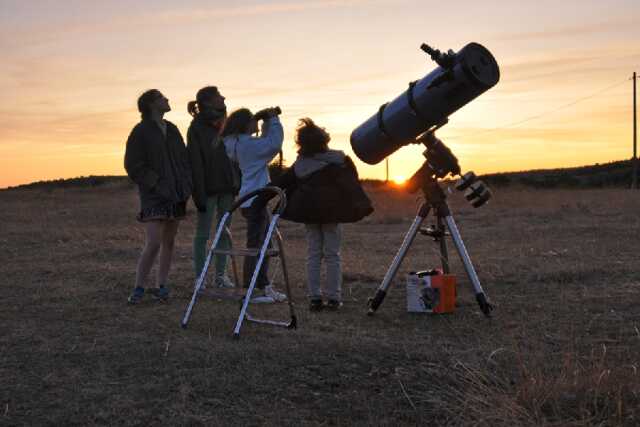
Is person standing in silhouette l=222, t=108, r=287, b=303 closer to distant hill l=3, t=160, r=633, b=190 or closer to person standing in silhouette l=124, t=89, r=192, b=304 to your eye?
person standing in silhouette l=124, t=89, r=192, b=304

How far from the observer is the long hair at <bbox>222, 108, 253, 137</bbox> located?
8227 mm

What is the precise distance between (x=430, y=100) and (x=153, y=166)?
9.30 feet

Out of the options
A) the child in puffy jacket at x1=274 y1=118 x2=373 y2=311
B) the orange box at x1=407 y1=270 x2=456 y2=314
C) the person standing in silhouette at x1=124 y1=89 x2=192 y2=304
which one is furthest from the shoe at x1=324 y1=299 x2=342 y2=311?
the person standing in silhouette at x1=124 y1=89 x2=192 y2=304

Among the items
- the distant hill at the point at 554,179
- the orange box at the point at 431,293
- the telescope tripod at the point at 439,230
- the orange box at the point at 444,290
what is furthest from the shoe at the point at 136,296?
the distant hill at the point at 554,179

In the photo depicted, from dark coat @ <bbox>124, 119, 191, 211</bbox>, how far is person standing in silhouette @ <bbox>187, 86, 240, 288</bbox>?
0.97 ft

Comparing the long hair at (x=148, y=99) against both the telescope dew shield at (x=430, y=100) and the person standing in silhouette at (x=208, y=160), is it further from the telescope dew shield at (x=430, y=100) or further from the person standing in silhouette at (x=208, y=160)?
the telescope dew shield at (x=430, y=100)

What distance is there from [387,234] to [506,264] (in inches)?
264

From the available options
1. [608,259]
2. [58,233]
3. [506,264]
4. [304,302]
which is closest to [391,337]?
[304,302]

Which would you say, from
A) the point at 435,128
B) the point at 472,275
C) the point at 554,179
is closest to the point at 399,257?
the point at 472,275

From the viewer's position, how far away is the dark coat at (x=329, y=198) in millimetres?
7480

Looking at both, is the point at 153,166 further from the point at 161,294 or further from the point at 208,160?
the point at 161,294

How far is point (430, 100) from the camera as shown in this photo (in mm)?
6652

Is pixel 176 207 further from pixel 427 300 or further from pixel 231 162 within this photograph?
pixel 427 300

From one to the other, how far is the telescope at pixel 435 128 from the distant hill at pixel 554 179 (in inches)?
1592
